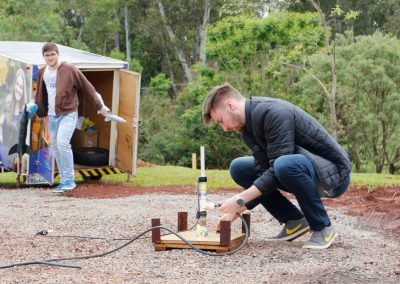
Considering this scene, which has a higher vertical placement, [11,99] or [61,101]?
[61,101]

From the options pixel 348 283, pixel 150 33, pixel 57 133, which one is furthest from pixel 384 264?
pixel 150 33

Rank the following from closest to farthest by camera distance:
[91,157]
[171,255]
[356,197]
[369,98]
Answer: [171,255] → [356,197] → [91,157] → [369,98]

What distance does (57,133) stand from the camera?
1262 cm

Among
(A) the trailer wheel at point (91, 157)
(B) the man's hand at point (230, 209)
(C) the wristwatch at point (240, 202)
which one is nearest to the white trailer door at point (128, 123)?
(A) the trailer wheel at point (91, 157)

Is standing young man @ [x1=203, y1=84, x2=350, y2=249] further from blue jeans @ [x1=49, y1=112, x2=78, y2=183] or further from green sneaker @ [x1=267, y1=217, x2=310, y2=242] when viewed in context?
blue jeans @ [x1=49, y1=112, x2=78, y2=183]

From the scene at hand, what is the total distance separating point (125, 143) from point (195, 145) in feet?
63.6

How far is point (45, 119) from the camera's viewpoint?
1396 centimetres

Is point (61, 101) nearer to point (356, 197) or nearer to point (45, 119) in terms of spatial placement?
point (45, 119)

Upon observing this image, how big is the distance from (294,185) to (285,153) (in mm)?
265

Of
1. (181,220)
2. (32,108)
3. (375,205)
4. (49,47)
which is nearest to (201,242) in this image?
(181,220)

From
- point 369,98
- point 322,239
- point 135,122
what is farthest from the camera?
point 369,98

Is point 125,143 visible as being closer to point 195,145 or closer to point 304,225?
point 304,225

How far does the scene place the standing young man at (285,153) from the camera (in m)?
6.67

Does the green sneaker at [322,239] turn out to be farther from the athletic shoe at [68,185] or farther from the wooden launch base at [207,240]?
the athletic shoe at [68,185]
